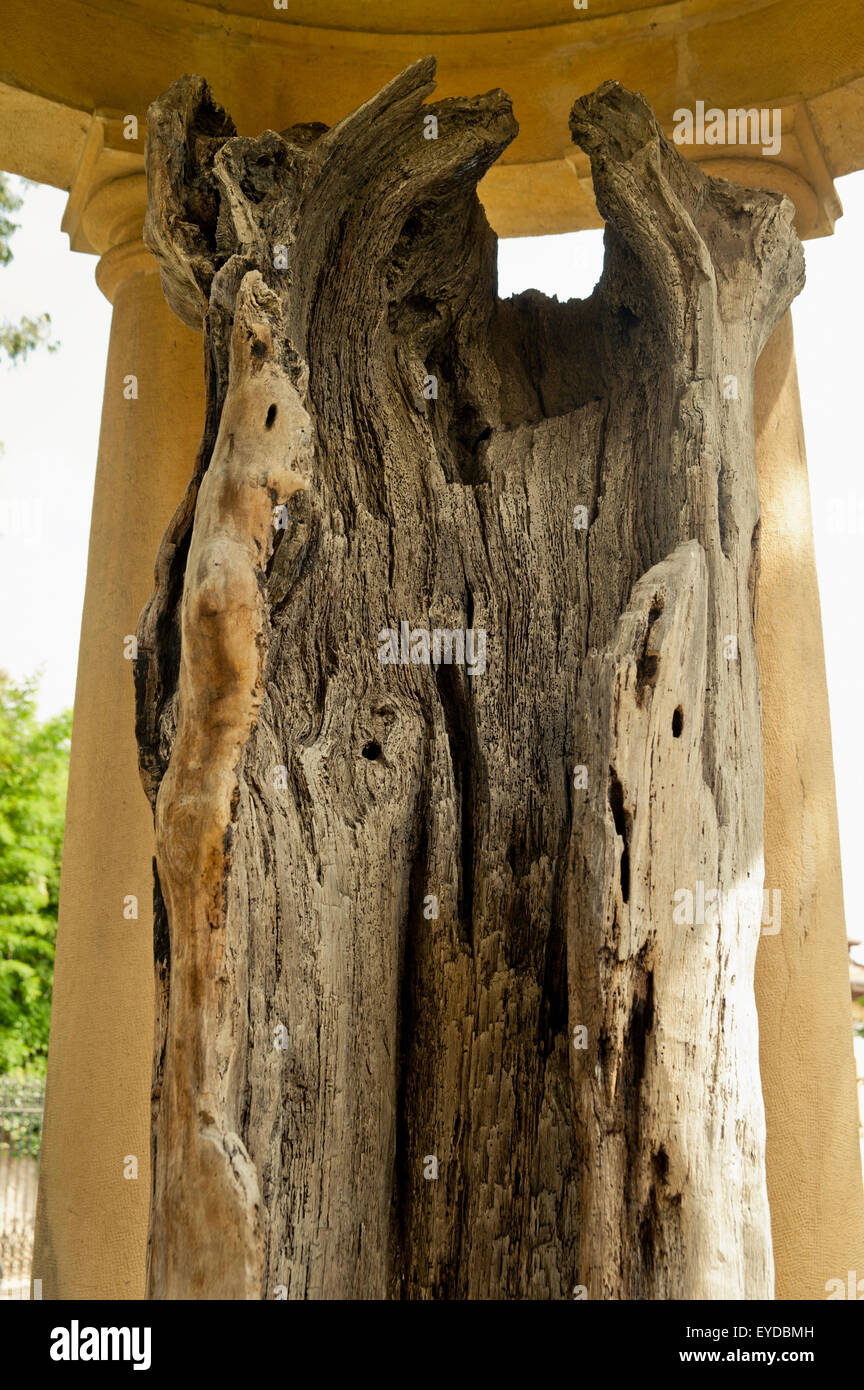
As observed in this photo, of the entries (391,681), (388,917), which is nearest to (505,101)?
(391,681)

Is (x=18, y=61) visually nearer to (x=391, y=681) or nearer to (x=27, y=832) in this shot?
(x=391, y=681)

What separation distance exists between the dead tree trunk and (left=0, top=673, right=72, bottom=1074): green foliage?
1492 cm

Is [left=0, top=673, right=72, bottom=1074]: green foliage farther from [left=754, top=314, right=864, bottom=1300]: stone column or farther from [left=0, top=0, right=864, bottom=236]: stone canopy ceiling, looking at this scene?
[left=754, top=314, right=864, bottom=1300]: stone column

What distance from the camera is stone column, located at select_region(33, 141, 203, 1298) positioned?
15.2 feet

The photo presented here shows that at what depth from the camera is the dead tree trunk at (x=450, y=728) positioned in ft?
9.18

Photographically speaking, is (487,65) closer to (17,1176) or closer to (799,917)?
(799,917)

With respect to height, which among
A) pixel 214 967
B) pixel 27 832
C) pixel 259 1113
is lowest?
pixel 259 1113

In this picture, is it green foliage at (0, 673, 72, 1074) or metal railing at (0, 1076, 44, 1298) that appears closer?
metal railing at (0, 1076, 44, 1298)

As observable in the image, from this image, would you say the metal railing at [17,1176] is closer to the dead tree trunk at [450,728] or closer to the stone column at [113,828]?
the stone column at [113,828]

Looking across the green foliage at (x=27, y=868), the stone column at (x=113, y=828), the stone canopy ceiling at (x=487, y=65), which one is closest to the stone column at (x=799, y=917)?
the stone canopy ceiling at (x=487, y=65)

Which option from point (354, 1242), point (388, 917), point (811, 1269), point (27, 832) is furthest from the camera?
point (27, 832)

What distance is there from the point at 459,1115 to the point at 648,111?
2701 mm

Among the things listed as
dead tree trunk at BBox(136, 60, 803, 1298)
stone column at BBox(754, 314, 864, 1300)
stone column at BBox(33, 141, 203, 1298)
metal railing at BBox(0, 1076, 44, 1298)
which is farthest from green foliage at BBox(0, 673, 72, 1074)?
dead tree trunk at BBox(136, 60, 803, 1298)

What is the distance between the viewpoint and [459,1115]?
319cm
